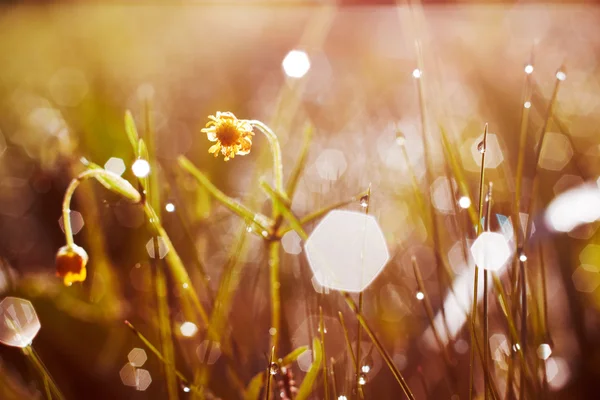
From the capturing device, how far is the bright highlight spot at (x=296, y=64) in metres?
2.04

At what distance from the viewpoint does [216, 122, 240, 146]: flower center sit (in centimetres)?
79

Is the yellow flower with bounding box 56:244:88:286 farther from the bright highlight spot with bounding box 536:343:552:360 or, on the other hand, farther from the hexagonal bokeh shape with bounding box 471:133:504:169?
the hexagonal bokeh shape with bounding box 471:133:504:169

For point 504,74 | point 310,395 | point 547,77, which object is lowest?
point 310,395

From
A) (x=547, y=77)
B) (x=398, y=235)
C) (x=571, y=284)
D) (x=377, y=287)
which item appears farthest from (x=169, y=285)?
(x=547, y=77)

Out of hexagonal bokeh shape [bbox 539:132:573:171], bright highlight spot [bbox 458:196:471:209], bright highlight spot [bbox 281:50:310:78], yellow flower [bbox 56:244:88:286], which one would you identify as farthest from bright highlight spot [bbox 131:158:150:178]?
bright highlight spot [bbox 281:50:310:78]

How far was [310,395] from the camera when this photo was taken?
0.78 metres

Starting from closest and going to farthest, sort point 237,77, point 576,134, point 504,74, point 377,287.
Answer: point 377,287, point 576,134, point 504,74, point 237,77

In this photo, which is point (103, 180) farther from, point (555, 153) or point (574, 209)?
point (555, 153)

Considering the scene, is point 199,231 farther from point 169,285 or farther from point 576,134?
point 576,134

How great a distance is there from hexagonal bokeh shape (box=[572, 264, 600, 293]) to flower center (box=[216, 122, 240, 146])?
0.65m

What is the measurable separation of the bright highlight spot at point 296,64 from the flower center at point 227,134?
1300mm

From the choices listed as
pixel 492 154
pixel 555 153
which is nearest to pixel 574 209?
pixel 492 154

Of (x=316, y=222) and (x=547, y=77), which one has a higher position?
(x=547, y=77)

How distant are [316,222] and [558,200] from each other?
0.52 m
